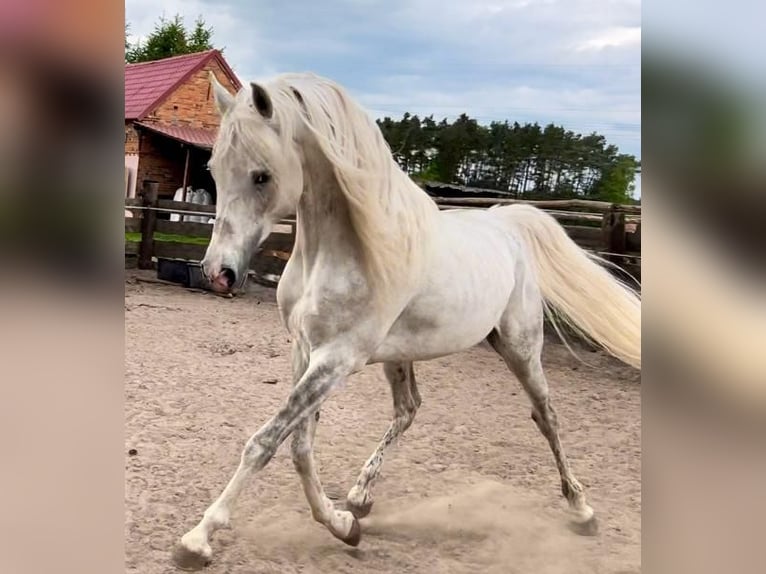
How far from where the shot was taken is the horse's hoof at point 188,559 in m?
1.45

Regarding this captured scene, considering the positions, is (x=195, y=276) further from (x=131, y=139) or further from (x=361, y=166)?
(x=361, y=166)

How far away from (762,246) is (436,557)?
1.37 m

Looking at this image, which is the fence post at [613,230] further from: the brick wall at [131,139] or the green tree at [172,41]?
the brick wall at [131,139]

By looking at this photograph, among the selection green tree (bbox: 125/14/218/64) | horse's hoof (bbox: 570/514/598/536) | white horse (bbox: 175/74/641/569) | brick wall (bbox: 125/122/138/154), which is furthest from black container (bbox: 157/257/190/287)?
horse's hoof (bbox: 570/514/598/536)

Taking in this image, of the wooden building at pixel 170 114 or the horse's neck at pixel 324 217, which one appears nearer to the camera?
the horse's neck at pixel 324 217

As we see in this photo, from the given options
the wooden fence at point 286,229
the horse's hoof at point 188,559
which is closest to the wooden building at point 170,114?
the wooden fence at point 286,229

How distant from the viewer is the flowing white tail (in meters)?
1.96

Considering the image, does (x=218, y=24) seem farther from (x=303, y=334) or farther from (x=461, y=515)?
(x=461, y=515)

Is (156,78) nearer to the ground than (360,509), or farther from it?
farther from it

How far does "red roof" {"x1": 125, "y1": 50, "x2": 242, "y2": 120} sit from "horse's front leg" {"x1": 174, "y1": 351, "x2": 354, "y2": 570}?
81cm

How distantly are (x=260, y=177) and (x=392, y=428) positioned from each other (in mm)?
Result: 1002

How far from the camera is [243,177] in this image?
1.36m

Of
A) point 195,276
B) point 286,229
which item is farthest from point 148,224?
point 286,229

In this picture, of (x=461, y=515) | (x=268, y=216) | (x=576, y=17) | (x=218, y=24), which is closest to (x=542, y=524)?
(x=461, y=515)
